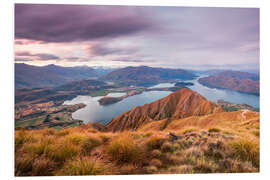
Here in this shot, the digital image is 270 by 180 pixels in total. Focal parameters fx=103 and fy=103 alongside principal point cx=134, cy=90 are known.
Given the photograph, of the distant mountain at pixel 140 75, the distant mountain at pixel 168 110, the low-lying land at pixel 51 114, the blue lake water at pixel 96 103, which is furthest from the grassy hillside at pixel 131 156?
the distant mountain at pixel 168 110

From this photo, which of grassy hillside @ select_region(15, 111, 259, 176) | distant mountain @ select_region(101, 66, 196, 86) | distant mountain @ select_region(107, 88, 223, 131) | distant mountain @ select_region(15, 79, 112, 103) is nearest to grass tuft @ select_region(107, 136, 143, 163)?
grassy hillside @ select_region(15, 111, 259, 176)

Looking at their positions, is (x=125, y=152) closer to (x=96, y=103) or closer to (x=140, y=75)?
(x=140, y=75)

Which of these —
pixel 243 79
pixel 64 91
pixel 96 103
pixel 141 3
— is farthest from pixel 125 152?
pixel 96 103

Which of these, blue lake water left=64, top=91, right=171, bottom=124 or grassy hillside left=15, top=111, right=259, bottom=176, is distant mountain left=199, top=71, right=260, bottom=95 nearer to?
grassy hillside left=15, top=111, right=259, bottom=176

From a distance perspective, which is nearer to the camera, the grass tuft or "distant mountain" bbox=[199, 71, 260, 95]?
the grass tuft

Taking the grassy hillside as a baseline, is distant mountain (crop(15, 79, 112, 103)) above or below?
above

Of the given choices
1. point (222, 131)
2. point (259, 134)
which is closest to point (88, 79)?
point (222, 131)

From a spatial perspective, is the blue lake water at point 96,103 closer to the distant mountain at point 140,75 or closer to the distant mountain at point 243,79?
the distant mountain at point 140,75
